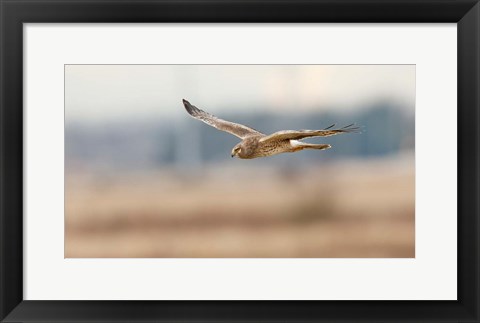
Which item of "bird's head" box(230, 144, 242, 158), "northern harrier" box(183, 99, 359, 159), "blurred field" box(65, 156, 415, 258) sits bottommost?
"blurred field" box(65, 156, 415, 258)

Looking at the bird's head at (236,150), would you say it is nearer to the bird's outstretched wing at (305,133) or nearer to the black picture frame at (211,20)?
the bird's outstretched wing at (305,133)

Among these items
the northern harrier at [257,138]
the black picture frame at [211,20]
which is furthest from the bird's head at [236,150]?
the black picture frame at [211,20]

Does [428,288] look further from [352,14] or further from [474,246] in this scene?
[352,14]

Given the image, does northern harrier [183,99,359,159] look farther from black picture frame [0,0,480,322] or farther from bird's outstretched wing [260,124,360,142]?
black picture frame [0,0,480,322]

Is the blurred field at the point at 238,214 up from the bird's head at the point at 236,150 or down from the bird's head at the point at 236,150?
down

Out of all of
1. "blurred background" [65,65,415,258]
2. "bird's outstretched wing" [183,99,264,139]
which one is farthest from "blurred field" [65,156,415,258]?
"bird's outstretched wing" [183,99,264,139]

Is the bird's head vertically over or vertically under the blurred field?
over
